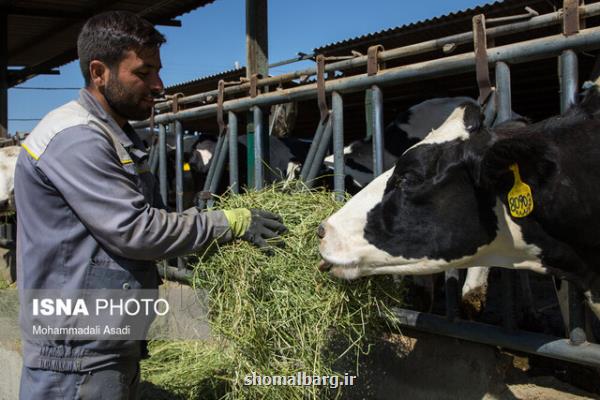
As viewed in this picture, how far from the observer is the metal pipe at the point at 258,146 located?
3.68m

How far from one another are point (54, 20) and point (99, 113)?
28.1ft

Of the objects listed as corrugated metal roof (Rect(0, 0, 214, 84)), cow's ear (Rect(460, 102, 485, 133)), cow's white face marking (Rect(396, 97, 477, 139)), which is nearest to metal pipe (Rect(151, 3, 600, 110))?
cow's ear (Rect(460, 102, 485, 133))

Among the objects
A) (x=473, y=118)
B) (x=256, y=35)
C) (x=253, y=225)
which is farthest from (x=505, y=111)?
(x=256, y=35)

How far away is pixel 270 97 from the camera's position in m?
3.59

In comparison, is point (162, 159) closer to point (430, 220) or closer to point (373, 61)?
point (373, 61)

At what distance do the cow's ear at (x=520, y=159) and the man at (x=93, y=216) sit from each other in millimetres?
1016

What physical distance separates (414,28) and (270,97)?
12.9 feet

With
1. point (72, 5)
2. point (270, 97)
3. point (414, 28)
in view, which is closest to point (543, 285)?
point (414, 28)

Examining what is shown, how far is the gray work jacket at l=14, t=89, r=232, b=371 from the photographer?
6.14ft

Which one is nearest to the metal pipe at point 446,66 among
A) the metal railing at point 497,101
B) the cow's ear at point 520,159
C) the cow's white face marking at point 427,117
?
the metal railing at point 497,101

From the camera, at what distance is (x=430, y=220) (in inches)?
89.6

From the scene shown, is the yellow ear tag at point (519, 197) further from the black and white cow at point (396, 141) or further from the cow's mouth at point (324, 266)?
the black and white cow at point (396, 141)

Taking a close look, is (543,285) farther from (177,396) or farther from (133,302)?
(133,302)

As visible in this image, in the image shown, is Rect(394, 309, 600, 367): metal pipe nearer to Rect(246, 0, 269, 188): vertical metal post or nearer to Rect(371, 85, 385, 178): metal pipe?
Rect(371, 85, 385, 178): metal pipe
